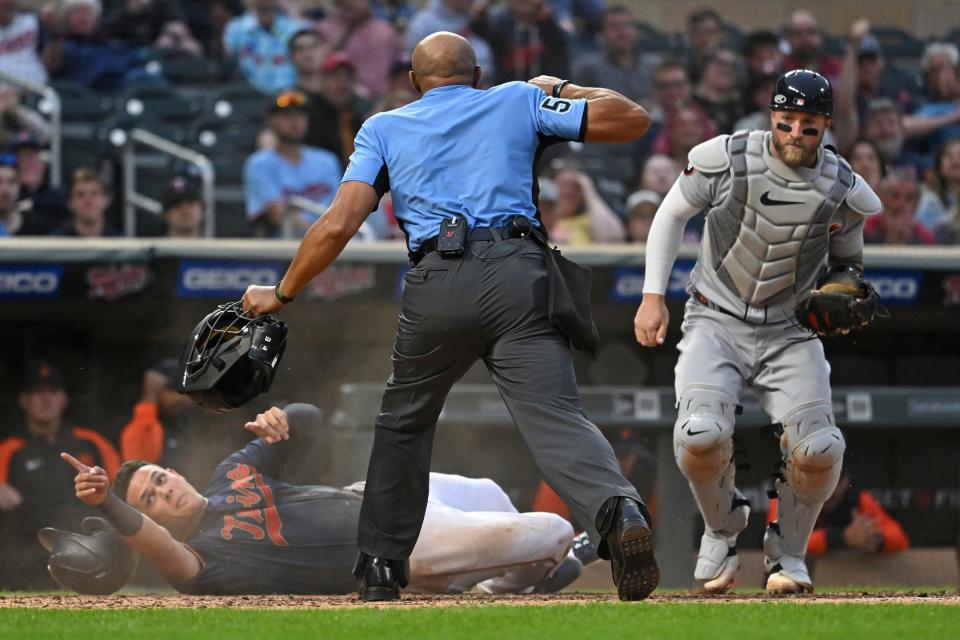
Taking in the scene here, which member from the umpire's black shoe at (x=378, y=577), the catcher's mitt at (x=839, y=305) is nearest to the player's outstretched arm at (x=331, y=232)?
the umpire's black shoe at (x=378, y=577)

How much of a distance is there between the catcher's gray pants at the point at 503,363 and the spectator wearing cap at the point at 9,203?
4.19 meters

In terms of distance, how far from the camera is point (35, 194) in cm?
848

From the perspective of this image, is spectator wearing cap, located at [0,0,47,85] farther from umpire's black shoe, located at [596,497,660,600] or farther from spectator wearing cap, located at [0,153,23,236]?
umpire's black shoe, located at [596,497,660,600]

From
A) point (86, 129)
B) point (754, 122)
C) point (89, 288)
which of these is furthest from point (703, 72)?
point (89, 288)

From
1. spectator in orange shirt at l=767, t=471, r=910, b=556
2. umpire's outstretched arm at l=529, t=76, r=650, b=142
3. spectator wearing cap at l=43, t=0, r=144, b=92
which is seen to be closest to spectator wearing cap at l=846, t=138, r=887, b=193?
spectator in orange shirt at l=767, t=471, r=910, b=556

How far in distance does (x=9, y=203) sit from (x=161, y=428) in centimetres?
171

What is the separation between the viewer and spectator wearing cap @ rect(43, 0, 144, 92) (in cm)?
1032

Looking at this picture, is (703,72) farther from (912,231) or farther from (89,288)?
(89,288)

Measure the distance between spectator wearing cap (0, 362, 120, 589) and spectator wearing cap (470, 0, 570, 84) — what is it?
14.2 feet

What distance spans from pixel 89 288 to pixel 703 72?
5.43 m

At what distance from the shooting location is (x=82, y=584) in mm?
5633

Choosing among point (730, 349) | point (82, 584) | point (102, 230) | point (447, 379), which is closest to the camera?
point (447, 379)

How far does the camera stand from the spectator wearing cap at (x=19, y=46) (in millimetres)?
10148

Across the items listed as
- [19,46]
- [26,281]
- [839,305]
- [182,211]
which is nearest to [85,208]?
[182,211]
